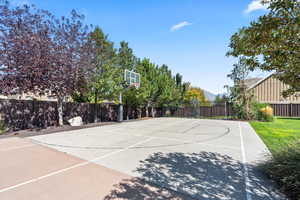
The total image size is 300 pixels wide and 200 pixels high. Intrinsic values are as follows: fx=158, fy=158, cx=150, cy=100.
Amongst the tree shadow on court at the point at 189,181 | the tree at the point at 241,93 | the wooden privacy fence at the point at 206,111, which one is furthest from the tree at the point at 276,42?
the wooden privacy fence at the point at 206,111

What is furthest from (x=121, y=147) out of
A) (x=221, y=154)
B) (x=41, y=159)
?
(x=221, y=154)

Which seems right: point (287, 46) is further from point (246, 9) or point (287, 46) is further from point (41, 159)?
point (41, 159)

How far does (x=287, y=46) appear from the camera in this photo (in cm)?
213

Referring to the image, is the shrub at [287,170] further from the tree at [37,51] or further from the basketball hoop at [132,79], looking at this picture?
the basketball hoop at [132,79]

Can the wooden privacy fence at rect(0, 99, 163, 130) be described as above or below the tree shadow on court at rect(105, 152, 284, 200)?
above

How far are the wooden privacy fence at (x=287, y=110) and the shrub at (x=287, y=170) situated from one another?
18507mm

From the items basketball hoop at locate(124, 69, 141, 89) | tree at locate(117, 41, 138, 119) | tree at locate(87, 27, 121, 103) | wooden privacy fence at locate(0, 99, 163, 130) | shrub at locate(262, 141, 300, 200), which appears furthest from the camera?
tree at locate(117, 41, 138, 119)

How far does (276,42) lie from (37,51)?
9382mm

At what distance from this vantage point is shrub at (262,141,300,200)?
2600 millimetres

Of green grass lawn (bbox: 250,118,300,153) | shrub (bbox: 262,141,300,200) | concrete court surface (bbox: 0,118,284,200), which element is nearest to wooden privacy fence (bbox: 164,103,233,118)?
green grass lawn (bbox: 250,118,300,153)

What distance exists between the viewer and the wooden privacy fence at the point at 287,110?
17.4 metres

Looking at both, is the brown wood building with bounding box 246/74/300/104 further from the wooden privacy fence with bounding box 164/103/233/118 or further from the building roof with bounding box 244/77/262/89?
the wooden privacy fence with bounding box 164/103/233/118

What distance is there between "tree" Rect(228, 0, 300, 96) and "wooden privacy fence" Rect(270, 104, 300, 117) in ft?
66.0

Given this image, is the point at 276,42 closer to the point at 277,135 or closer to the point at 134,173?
the point at 134,173
